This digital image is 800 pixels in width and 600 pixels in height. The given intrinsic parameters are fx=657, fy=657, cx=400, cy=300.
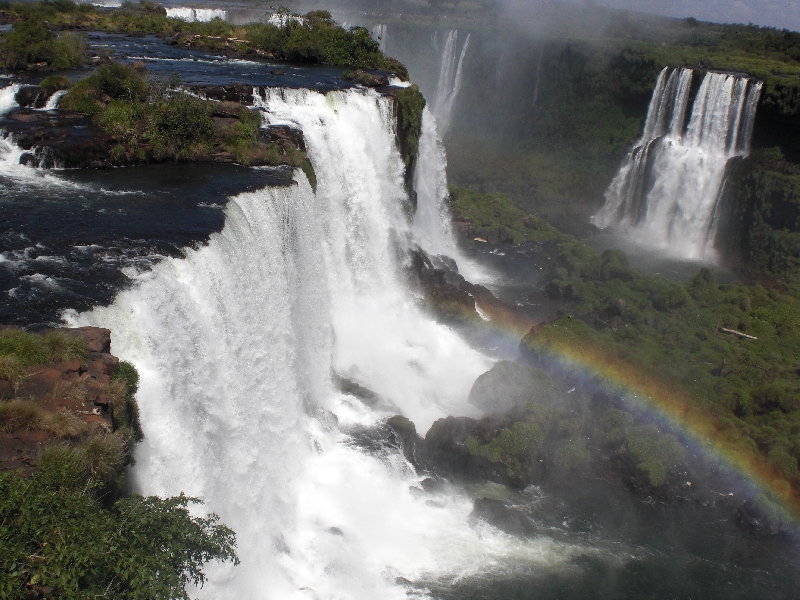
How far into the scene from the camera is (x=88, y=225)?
1420 cm

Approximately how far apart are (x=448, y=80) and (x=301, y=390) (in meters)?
41.4

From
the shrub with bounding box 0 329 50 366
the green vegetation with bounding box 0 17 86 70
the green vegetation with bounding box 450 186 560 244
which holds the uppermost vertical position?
the green vegetation with bounding box 0 17 86 70

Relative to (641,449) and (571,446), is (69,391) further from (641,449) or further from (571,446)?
(641,449)

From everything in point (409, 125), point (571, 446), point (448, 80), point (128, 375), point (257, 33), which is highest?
point (257, 33)

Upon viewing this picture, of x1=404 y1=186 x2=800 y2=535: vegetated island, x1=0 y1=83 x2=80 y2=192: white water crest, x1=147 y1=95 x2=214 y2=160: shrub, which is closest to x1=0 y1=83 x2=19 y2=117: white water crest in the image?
x1=0 y1=83 x2=80 y2=192: white water crest

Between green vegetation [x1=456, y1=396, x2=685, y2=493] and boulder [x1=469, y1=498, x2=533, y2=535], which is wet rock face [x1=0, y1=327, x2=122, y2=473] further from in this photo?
green vegetation [x1=456, y1=396, x2=685, y2=493]

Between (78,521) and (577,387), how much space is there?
15.1 meters

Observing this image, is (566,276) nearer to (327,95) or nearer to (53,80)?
(327,95)

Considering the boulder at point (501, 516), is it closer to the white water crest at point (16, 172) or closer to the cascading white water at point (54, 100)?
the white water crest at point (16, 172)

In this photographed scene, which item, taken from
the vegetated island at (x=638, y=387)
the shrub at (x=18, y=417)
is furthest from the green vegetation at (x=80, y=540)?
the vegetated island at (x=638, y=387)

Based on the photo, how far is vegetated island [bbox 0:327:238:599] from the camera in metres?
6.18

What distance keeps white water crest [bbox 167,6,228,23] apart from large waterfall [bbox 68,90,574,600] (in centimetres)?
2890

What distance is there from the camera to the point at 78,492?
7.20 m

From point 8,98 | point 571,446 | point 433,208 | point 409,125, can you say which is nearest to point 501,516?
point 571,446
